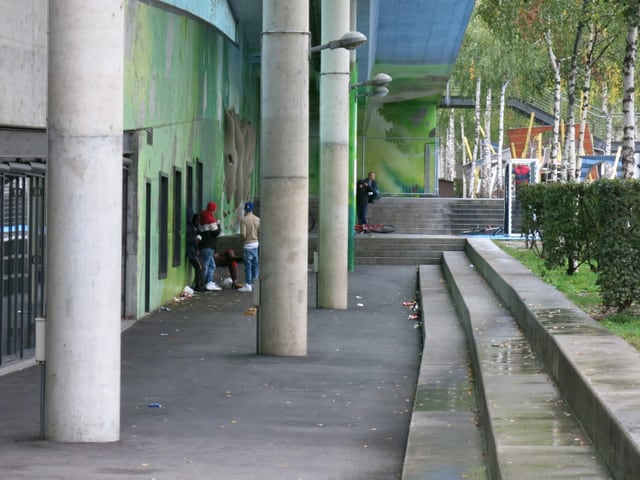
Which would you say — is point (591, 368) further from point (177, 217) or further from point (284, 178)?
point (177, 217)

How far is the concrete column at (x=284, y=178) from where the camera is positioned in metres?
16.4

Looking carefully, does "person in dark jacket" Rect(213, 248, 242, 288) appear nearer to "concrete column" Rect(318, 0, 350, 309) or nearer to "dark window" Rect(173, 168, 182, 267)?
"dark window" Rect(173, 168, 182, 267)

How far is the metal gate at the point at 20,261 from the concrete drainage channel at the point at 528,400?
4.58m

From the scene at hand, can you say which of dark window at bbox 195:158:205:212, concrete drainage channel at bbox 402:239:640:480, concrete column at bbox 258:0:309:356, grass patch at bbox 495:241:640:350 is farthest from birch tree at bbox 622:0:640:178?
concrete column at bbox 258:0:309:356

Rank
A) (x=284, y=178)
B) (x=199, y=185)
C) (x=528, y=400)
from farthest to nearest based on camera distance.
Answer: (x=199, y=185), (x=284, y=178), (x=528, y=400)

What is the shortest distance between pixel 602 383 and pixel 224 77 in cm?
2593

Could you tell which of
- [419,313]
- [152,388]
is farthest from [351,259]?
[152,388]

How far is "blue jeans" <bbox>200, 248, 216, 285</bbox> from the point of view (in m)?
27.6

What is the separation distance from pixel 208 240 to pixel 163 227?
9.15 feet

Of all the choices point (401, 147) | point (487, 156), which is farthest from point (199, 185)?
point (487, 156)

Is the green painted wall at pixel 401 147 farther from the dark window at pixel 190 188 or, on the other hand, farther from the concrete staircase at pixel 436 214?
the dark window at pixel 190 188

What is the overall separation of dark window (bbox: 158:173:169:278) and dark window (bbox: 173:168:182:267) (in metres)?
0.89

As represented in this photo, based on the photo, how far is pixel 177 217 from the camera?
26.2m

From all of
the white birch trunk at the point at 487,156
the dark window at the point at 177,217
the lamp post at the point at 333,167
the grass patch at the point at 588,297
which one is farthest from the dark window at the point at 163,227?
the white birch trunk at the point at 487,156
